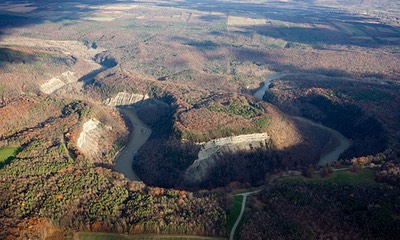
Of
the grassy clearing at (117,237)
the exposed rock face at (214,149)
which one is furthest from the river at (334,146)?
the grassy clearing at (117,237)

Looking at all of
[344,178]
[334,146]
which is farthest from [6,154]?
[334,146]

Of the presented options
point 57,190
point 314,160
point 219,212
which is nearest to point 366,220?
point 219,212

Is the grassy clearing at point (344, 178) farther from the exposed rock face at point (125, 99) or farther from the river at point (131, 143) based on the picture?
the exposed rock face at point (125, 99)

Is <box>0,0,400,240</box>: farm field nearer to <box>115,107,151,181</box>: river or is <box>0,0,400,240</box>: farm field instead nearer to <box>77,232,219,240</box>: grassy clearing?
<box>77,232,219,240</box>: grassy clearing

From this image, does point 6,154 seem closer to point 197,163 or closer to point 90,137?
point 90,137

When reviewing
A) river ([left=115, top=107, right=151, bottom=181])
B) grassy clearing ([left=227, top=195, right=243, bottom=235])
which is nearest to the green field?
river ([left=115, top=107, right=151, bottom=181])
